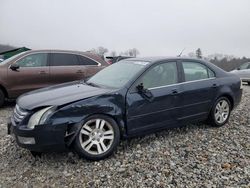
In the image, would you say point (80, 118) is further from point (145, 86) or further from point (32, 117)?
point (145, 86)

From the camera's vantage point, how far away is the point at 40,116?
371 centimetres

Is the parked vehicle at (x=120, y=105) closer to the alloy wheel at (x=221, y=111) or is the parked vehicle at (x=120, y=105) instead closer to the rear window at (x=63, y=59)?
the alloy wheel at (x=221, y=111)

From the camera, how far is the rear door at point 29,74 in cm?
732

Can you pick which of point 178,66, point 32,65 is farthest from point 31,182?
point 32,65

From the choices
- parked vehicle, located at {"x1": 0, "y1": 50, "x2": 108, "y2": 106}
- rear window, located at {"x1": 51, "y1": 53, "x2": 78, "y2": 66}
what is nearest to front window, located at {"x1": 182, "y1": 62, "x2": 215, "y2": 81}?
parked vehicle, located at {"x1": 0, "y1": 50, "x2": 108, "y2": 106}

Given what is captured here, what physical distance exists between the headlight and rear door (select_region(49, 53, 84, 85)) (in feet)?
13.4

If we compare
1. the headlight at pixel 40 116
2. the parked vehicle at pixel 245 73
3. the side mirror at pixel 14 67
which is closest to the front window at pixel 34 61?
the side mirror at pixel 14 67

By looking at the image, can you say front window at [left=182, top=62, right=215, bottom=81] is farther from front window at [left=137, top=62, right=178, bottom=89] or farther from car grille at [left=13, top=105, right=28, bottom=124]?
car grille at [left=13, top=105, right=28, bottom=124]

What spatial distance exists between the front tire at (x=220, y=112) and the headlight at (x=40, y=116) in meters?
3.13

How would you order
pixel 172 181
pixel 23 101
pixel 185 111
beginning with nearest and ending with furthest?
pixel 172 181
pixel 23 101
pixel 185 111

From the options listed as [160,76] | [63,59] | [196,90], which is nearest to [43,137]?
[160,76]

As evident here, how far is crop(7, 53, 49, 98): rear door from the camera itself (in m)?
7.32

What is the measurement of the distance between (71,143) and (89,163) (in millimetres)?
387

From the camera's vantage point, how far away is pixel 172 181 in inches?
136
